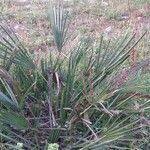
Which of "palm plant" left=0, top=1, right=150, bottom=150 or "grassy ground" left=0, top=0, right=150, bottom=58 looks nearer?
"palm plant" left=0, top=1, right=150, bottom=150

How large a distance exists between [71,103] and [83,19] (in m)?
3.42

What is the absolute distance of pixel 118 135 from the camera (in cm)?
295

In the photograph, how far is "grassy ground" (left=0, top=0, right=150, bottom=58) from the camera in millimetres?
5879

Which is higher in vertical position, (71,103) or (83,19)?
(71,103)

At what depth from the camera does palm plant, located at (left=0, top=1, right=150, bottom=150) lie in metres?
3.10

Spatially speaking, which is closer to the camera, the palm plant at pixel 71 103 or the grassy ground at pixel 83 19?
the palm plant at pixel 71 103

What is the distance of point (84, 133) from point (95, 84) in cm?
35

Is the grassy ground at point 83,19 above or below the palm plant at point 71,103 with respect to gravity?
below

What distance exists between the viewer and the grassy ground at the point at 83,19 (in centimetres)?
588

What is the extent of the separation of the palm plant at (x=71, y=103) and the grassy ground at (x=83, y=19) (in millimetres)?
1969

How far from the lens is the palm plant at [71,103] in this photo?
3.10 metres

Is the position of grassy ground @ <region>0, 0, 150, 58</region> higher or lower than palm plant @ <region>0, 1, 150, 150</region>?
lower

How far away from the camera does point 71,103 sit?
10.9 feet

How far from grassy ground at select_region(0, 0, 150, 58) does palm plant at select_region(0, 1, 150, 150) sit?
1969 millimetres
